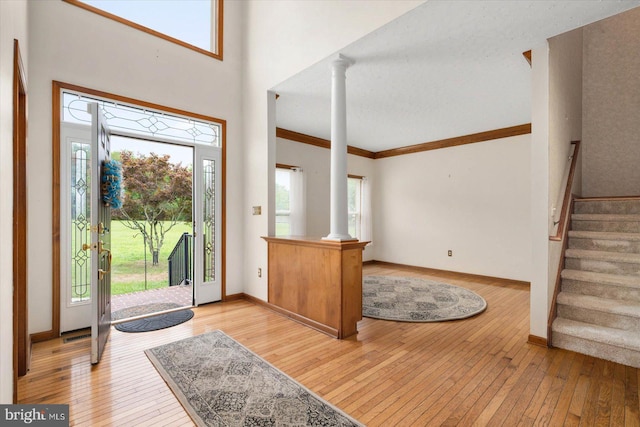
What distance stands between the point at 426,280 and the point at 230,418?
4.33m

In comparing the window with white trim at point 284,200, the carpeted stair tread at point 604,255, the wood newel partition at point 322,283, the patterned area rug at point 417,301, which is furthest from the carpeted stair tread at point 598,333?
the window with white trim at point 284,200

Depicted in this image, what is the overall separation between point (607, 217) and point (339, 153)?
320cm

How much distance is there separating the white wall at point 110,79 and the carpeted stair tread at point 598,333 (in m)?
3.70

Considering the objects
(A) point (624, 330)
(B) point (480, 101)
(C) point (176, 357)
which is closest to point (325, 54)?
(B) point (480, 101)

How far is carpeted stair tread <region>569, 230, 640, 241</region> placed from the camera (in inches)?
120

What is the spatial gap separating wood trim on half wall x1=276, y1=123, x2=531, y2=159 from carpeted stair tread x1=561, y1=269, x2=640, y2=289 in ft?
9.68

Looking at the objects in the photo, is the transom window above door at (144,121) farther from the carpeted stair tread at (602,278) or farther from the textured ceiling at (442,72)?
the carpeted stair tread at (602,278)

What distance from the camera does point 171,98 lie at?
364cm

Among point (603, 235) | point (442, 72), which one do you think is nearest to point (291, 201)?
point (442, 72)

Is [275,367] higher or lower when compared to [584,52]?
lower

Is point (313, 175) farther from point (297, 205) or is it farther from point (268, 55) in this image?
point (268, 55)

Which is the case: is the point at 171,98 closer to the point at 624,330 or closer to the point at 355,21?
the point at 355,21

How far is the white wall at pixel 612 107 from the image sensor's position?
13.7 ft

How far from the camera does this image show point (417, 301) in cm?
411
